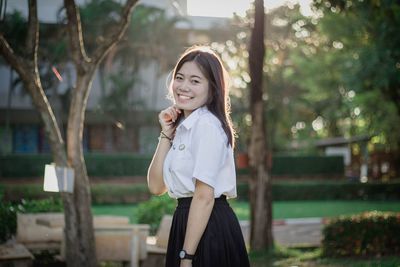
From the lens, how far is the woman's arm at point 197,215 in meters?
2.95

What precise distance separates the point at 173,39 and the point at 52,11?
5859 mm

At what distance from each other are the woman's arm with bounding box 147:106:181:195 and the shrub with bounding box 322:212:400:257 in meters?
7.97

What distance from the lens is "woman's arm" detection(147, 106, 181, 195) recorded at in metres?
3.25

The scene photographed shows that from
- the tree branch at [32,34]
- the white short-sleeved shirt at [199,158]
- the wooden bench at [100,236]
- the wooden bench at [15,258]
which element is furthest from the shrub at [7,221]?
the white short-sleeved shirt at [199,158]

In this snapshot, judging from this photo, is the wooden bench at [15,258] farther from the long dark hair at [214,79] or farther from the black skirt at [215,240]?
the long dark hair at [214,79]

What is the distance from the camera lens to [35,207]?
11.3 metres

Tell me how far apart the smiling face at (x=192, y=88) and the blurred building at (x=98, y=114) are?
28.6 m

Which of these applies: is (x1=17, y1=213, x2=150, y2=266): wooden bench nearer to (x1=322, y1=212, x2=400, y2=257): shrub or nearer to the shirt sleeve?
(x1=322, y1=212, x2=400, y2=257): shrub

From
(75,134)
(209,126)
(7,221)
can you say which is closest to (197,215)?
(209,126)

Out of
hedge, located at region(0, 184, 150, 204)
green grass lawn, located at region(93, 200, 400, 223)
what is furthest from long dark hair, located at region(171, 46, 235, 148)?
hedge, located at region(0, 184, 150, 204)

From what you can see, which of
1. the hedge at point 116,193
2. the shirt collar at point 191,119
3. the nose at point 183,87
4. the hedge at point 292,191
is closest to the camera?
the shirt collar at point 191,119

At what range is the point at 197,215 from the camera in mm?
2947

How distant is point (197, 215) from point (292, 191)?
27.8m

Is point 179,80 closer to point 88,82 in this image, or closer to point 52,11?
point 88,82
